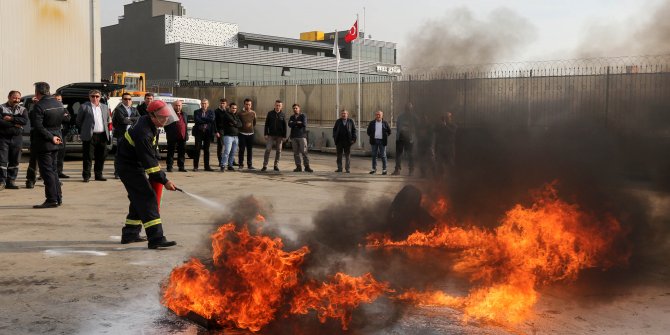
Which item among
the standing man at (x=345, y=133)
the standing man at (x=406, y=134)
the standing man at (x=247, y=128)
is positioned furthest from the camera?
the standing man at (x=247, y=128)

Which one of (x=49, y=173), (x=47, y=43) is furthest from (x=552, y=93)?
(x=47, y=43)

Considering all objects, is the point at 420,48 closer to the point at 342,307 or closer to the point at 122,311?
the point at 342,307

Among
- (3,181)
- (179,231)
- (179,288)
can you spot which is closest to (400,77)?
(179,231)

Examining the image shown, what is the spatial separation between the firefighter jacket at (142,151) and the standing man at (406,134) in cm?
334

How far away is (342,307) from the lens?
430 cm

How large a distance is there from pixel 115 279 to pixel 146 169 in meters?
1.39

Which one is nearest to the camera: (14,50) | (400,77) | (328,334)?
(328,334)

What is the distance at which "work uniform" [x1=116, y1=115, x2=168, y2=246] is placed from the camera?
6367 millimetres

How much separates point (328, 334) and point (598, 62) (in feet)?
14.3

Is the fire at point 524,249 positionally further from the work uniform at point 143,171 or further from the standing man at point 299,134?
the standing man at point 299,134

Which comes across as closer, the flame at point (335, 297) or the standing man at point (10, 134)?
the flame at point (335, 297)

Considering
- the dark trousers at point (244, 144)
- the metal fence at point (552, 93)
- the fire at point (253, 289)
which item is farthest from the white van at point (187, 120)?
the fire at point (253, 289)

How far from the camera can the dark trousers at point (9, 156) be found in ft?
35.9

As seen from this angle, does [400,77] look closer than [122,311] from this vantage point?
No
